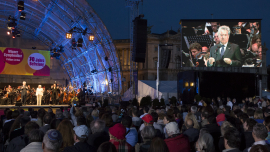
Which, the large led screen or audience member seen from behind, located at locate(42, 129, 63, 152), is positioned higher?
the large led screen

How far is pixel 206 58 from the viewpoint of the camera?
24344 millimetres

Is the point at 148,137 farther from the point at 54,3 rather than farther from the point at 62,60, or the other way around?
the point at 62,60

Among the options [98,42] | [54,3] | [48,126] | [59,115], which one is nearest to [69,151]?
[48,126]

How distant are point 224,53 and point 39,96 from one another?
1741cm

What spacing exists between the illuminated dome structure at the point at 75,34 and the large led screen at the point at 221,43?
302 inches

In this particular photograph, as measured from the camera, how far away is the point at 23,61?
2819 centimetres

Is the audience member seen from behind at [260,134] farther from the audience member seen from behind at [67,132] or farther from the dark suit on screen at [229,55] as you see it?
the dark suit on screen at [229,55]

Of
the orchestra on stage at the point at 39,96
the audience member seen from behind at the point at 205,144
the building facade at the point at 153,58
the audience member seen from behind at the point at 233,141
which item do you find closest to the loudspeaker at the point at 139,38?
the orchestra on stage at the point at 39,96

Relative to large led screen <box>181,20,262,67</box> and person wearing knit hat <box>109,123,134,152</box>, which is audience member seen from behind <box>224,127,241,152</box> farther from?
large led screen <box>181,20,262,67</box>

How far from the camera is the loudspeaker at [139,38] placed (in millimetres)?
19594

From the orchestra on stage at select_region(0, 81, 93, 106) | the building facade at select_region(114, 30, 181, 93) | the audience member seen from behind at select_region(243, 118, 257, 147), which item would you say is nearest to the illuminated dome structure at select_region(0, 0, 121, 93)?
the orchestra on stage at select_region(0, 81, 93, 106)

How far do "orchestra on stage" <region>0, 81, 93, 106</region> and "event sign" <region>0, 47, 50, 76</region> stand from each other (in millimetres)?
2916

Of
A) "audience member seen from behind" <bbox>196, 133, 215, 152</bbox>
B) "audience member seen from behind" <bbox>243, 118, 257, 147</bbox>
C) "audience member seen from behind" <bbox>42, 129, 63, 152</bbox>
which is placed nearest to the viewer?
"audience member seen from behind" <bbox>42, 129, 63, 152</bbox>

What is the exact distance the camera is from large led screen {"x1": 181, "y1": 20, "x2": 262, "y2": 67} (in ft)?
80.0
